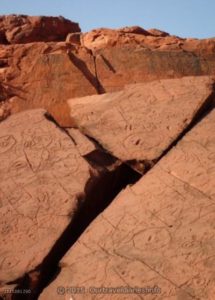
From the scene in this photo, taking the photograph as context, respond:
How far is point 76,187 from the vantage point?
3445mm

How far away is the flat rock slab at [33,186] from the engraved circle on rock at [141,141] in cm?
39

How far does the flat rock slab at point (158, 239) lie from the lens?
2807 millimetres

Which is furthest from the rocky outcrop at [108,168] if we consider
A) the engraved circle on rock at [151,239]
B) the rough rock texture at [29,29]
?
the rough rock texture at [29,29]

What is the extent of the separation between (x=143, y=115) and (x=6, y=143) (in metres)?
1.12

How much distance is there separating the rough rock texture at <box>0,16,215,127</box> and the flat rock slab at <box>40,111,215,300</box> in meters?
1.15

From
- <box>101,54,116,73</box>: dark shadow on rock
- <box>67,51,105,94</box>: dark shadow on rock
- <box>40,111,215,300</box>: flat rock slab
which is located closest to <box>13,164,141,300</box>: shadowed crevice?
<box>40,111,215,300</box>: flat rock slab

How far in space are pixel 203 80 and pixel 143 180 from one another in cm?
108

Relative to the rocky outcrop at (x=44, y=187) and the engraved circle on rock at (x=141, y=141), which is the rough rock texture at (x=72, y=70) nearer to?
the rocky outcrop at (x=44, y=187)

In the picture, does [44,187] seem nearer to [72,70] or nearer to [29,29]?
[72,70]

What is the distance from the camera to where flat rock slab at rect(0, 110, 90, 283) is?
10.4 ft

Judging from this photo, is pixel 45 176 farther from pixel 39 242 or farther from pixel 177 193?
pixel 177 193

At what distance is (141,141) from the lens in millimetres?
3684

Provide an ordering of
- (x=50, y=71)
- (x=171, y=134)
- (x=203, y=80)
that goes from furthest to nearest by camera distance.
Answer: (x=50, y=71)
(x=203, y=80)
(x=171, y=134)

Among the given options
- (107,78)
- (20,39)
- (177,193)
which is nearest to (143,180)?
(177,193)
